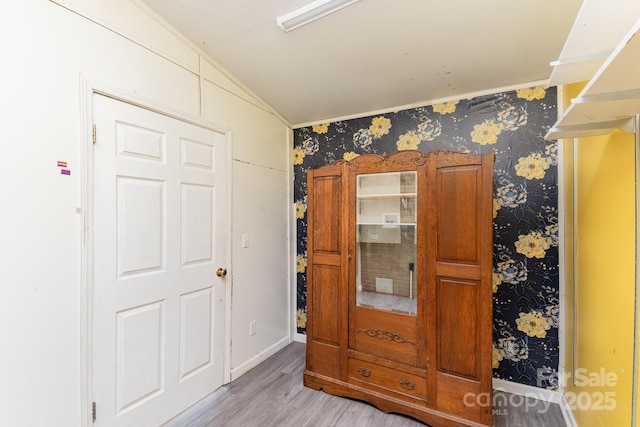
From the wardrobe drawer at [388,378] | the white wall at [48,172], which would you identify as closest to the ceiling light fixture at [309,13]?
the white wall at [48,172]

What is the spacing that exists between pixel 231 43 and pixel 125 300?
187 cm

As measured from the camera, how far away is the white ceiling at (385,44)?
1.62 m

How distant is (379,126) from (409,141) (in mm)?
335

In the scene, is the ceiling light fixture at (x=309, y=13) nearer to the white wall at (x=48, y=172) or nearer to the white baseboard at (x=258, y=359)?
the white wall at (x=48, y=172)

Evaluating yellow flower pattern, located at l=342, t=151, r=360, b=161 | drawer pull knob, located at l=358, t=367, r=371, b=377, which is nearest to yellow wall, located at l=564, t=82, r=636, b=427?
drawer pull knob, located at l=358, t=367, r=371, b=377

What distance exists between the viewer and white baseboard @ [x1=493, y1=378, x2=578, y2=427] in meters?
1.99

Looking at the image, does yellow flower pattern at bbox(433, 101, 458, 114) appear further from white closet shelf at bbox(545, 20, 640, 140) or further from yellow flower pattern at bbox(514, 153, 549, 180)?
white closet shelf at bbox(545, 20, 640, 140)

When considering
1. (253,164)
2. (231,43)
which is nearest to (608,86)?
(231,43)

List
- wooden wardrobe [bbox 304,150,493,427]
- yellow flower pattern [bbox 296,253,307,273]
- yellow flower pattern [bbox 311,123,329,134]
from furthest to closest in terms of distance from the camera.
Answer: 1. yellow flower pattern [bbox 296,253,307,273]
2. yellow flower pattern [bbox 311,123,329,134]
3. wooden wardrobe [bbox 304,150,493,427]

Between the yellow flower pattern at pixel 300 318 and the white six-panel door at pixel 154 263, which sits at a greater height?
the white six-panel door at pixel 154 263

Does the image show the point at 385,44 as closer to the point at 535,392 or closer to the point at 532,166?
the point at 532,166

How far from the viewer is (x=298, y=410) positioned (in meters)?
2.02

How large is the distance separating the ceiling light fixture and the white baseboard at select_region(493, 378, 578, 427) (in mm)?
2913

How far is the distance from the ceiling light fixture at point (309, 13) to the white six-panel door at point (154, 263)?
96 cm
